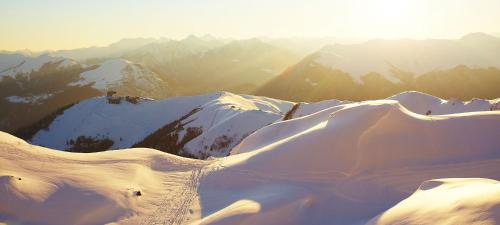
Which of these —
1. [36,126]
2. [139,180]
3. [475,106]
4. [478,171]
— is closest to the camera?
[478,171]

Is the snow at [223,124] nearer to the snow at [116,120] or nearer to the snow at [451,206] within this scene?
the snow at [116,120]

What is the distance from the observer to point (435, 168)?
20531 millimetres

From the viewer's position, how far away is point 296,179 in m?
21.3

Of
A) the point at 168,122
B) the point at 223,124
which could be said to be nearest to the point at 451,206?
the point at 223,124

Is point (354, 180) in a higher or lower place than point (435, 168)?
lower

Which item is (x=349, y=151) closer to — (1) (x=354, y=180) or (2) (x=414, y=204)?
(1) (x=354, y=180)

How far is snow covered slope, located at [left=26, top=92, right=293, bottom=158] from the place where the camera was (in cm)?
6663

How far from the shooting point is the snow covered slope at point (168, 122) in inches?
2623

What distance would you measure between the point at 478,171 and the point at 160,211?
15020mm

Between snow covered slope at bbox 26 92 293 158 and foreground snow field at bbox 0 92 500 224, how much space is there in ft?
126

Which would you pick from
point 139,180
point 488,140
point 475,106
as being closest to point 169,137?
point 475,106

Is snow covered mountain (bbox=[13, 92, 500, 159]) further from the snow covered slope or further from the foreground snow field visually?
the foreground snow field

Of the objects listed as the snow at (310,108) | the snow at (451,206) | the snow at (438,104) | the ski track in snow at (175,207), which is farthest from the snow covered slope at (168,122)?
the snow at (451,206)

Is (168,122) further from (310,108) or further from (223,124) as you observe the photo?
(310,108)
